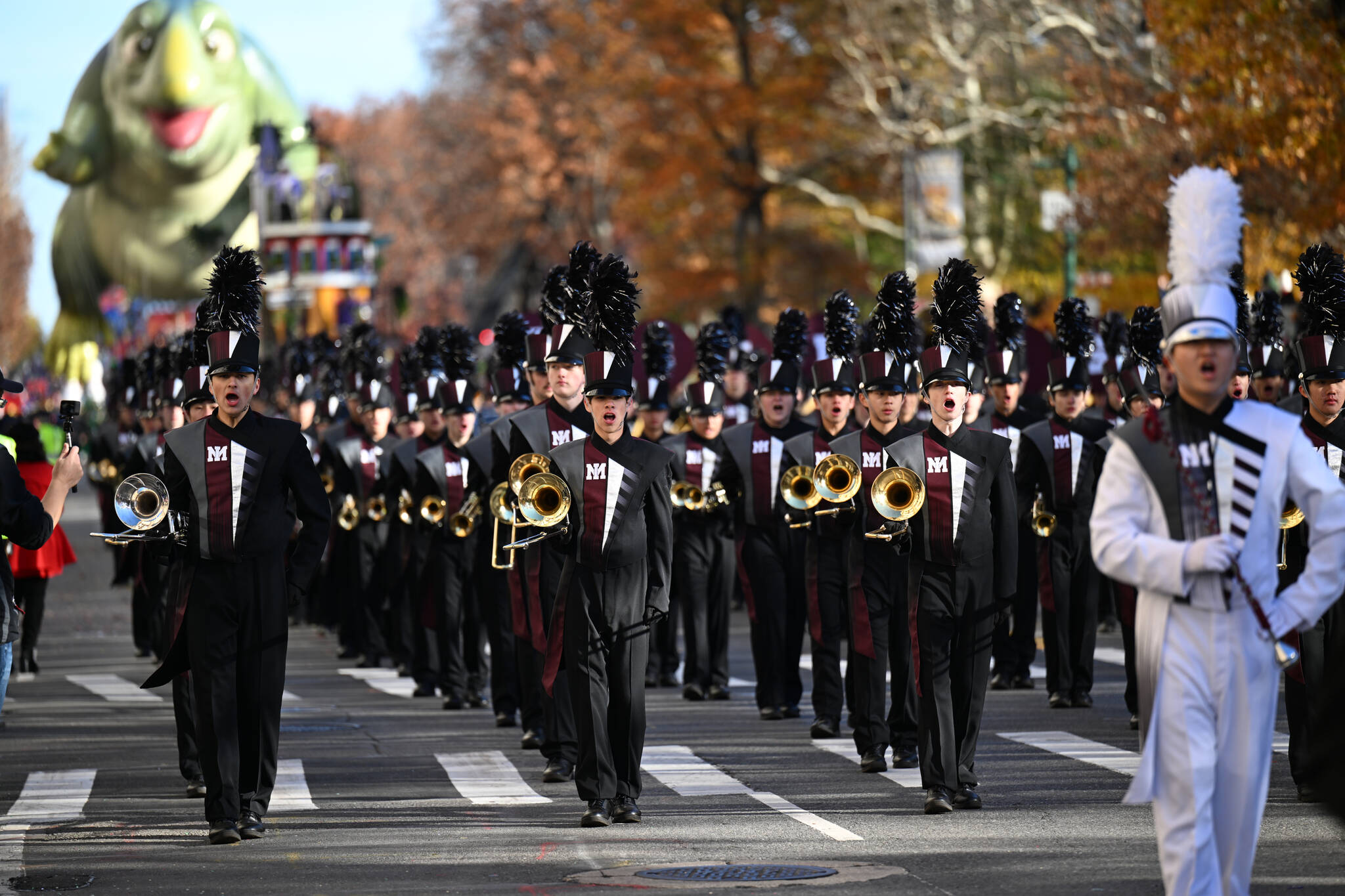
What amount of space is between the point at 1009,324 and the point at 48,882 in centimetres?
996

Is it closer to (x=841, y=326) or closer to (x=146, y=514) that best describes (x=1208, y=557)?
(x=146, y=514)

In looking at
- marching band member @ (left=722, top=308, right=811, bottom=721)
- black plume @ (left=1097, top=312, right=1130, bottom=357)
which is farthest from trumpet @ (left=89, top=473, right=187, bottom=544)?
black plume @ (left=1097, top=312, right=1130, bottom=357)

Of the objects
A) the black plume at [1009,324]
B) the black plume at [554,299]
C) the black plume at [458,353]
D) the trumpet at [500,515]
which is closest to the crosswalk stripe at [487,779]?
the trumpet at [500,515]

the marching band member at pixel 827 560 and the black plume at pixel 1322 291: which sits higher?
the black plume at pixel 1322 291

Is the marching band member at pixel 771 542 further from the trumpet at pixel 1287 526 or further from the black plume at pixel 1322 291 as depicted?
the trumpet at pixel 1287 526

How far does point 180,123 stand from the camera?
52469mm

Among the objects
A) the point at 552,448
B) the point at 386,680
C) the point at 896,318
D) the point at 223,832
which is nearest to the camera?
the point at 223,832

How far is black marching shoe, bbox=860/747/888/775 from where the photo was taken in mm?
12859

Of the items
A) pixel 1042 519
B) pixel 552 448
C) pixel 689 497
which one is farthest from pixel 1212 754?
pixel 689 497

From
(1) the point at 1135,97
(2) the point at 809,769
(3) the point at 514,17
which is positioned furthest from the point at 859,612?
(3) the point at 514,17

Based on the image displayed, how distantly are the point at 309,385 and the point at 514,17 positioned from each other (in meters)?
48.3

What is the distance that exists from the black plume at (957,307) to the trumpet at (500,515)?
2541mm

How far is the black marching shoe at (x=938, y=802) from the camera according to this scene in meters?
11.2

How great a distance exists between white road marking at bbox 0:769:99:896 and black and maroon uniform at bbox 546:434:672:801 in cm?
269
